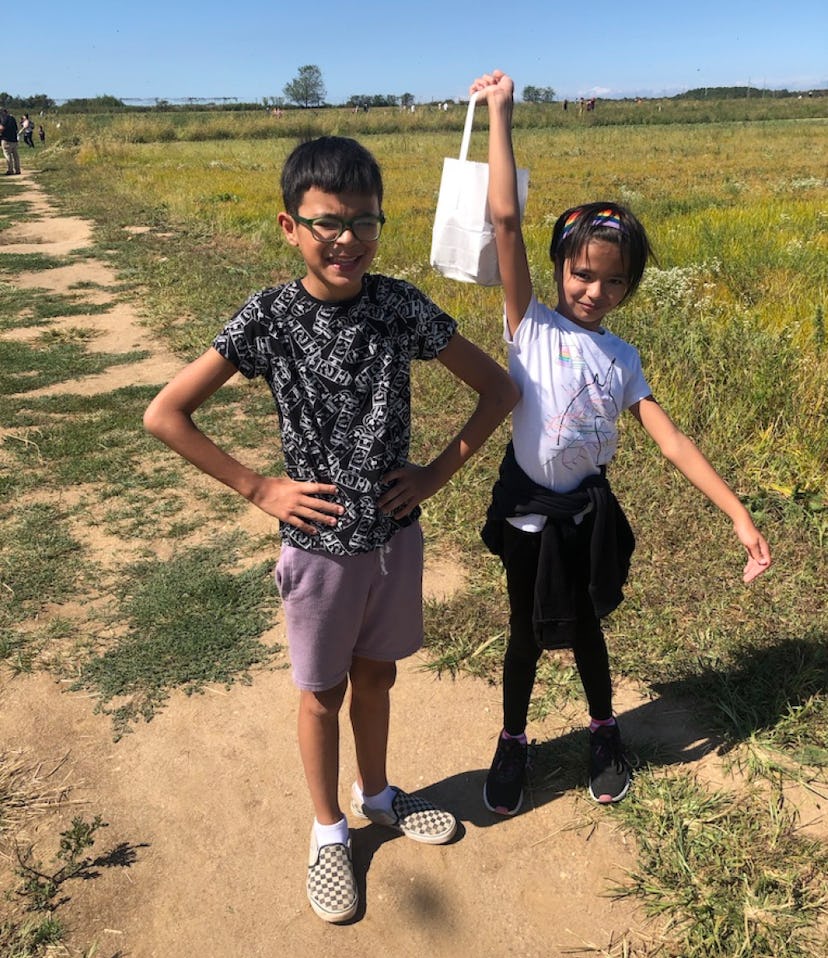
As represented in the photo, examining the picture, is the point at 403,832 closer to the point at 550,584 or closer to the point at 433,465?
the point at 550,584

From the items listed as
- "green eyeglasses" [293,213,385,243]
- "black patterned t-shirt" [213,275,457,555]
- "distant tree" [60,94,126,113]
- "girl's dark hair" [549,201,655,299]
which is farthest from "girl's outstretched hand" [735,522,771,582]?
"distant tree" [60,94,126,113]

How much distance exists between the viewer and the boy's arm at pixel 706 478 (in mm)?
1940

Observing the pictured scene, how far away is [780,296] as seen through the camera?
19.3 feet

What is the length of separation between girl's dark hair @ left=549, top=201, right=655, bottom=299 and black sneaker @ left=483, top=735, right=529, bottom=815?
136 centimetres

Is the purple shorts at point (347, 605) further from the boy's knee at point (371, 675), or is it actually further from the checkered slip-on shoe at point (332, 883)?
the checkered slip-on shoe at point (332, 883)

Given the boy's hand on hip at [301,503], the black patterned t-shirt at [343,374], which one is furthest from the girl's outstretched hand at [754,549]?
the boy's hand on hip at [301,503]

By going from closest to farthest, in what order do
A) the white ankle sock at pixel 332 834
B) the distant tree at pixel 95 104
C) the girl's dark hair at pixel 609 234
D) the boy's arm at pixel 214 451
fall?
the boy's arm at pixel 214 451 < the girl's dark hair at pixel 609 234 < the white ankle sock at pixel 332 834 < the distant tree at pixel 95 104

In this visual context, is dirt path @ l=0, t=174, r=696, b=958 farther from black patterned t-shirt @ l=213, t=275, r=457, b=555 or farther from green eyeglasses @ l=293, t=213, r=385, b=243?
green eyeglasses @ l=293, t=213, r=385, b=243

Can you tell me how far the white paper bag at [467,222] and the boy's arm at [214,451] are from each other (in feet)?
1.98

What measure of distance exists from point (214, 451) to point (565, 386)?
2.86 feet

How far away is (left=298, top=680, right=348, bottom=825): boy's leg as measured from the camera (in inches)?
74.7

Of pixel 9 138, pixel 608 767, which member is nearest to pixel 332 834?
pixel 608 767

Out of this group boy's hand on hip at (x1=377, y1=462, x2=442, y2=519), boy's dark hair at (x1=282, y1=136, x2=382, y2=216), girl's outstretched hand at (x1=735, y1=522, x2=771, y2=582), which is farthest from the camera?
Result: girl's outstretched hand at (x1=735, y1=522, x2=771, y2=582)

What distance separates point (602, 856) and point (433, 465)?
121 centimetres
